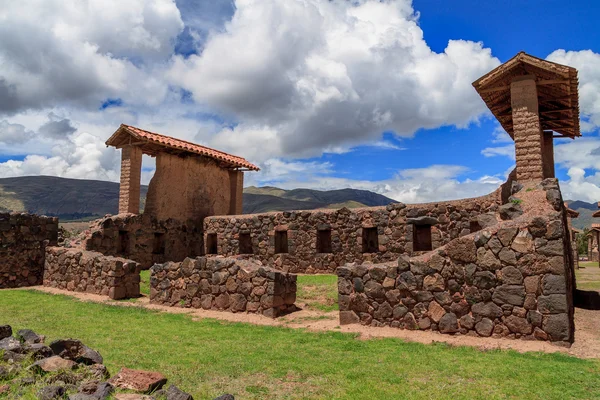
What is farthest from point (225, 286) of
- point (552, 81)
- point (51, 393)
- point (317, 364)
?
point (552, 81)

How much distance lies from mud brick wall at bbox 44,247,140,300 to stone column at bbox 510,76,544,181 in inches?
485

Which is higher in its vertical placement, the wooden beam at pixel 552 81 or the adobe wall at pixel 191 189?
the wooden beam at pixel 552 81

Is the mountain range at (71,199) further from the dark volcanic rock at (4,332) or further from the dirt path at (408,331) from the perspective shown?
the dark volcanic rock at (4,332)

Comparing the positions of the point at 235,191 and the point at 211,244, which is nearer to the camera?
the point at 211,244

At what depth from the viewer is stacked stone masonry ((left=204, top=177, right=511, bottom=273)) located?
13508mm

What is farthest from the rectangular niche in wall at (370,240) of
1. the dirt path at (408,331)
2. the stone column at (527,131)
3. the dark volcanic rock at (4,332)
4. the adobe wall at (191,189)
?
the dark volcanic rock at (4,332)

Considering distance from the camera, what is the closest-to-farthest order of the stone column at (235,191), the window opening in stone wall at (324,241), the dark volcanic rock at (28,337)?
the dark volcanic rock at (28,337), the window opening in stone wall at (324,241), the stone column at (235,191)

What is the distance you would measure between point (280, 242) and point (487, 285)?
37.3ft

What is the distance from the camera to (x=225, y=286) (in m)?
10.2

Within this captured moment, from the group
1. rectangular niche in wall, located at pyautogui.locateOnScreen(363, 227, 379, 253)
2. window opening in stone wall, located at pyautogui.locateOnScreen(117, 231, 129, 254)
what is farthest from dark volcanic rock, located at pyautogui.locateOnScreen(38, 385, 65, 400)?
window opening in stone wall, located at pyautogui.locateOnScreen(117, 231, 129, 254)

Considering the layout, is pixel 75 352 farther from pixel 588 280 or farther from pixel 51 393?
pixel 588 280

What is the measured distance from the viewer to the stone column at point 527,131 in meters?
12.2

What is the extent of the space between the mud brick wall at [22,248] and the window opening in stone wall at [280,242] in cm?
904

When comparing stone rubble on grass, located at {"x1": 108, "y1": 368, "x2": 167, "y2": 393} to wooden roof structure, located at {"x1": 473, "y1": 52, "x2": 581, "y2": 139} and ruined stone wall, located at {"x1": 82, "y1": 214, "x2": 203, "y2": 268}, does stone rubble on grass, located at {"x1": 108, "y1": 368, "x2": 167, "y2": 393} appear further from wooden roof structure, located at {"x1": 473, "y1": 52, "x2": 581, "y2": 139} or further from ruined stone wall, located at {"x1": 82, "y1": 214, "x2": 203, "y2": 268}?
ruined stone wall, located at {"x1": 82, "y1": 214, "x2": 203, "y2": 268}
